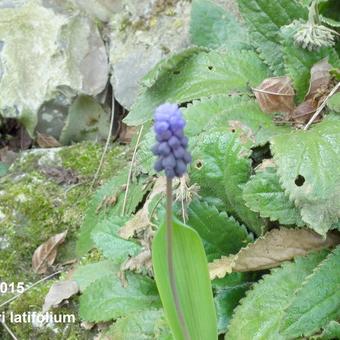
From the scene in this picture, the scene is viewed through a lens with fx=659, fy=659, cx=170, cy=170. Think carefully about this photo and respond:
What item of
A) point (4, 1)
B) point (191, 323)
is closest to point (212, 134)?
point (191, 323)

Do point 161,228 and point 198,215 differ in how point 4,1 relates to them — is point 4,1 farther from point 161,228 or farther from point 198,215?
point 161,228

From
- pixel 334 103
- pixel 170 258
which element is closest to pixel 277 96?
pixel 334 103

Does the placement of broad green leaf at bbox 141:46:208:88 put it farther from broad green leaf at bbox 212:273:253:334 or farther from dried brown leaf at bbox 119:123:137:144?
broad green leaf at bbox 212:273:253:334

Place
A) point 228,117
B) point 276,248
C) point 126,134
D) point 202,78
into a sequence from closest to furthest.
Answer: point 276,248 → point 228,117 → point 202,78 → point 126,134

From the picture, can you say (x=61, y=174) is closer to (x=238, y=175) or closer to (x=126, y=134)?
(x=126, y=134)

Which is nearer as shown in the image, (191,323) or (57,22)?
(191,323)

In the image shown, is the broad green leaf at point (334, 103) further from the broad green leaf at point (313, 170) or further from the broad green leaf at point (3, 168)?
the broad green leaf at point (3, 168)

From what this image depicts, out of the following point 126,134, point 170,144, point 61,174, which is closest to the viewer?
point 170,144
